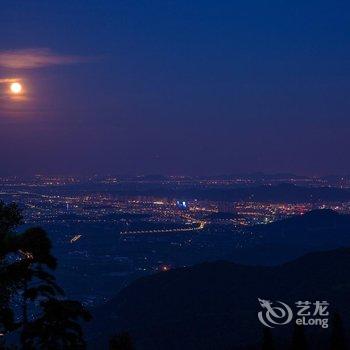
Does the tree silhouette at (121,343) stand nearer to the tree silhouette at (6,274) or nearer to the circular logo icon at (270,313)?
the tree silhouette at (6,274)

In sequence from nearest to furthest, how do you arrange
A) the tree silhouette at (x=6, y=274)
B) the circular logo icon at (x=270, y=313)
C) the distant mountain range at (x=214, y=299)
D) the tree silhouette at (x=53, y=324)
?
the tree silhouette at (x=6, y=274) < the tree silhouette at (x=53, y=324) < the circular logo icon at (x=270, y=313) < the distant mountain range at (x=214, y=299)

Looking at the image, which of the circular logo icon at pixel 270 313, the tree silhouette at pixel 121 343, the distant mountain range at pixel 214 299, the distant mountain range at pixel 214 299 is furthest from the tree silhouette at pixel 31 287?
the distant mountain range at pixel 214 299

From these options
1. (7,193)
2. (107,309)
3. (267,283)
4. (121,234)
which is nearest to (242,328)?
(267,283)

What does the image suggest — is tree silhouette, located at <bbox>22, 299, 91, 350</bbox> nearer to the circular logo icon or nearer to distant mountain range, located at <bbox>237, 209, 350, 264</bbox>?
the circular logo icon

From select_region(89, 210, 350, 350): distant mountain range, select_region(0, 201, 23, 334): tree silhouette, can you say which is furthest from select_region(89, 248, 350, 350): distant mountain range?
select_region(0, 201, 23, 334): tree silhouette

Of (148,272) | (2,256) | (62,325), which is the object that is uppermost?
(2,256)

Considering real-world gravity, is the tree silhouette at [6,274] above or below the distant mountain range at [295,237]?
above

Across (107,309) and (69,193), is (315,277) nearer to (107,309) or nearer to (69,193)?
(107,309)

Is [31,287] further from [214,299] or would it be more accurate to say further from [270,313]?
[214,299]

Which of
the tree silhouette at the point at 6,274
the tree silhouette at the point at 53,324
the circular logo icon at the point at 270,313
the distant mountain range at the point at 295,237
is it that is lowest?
the distant mountain range at the point at 295,237
